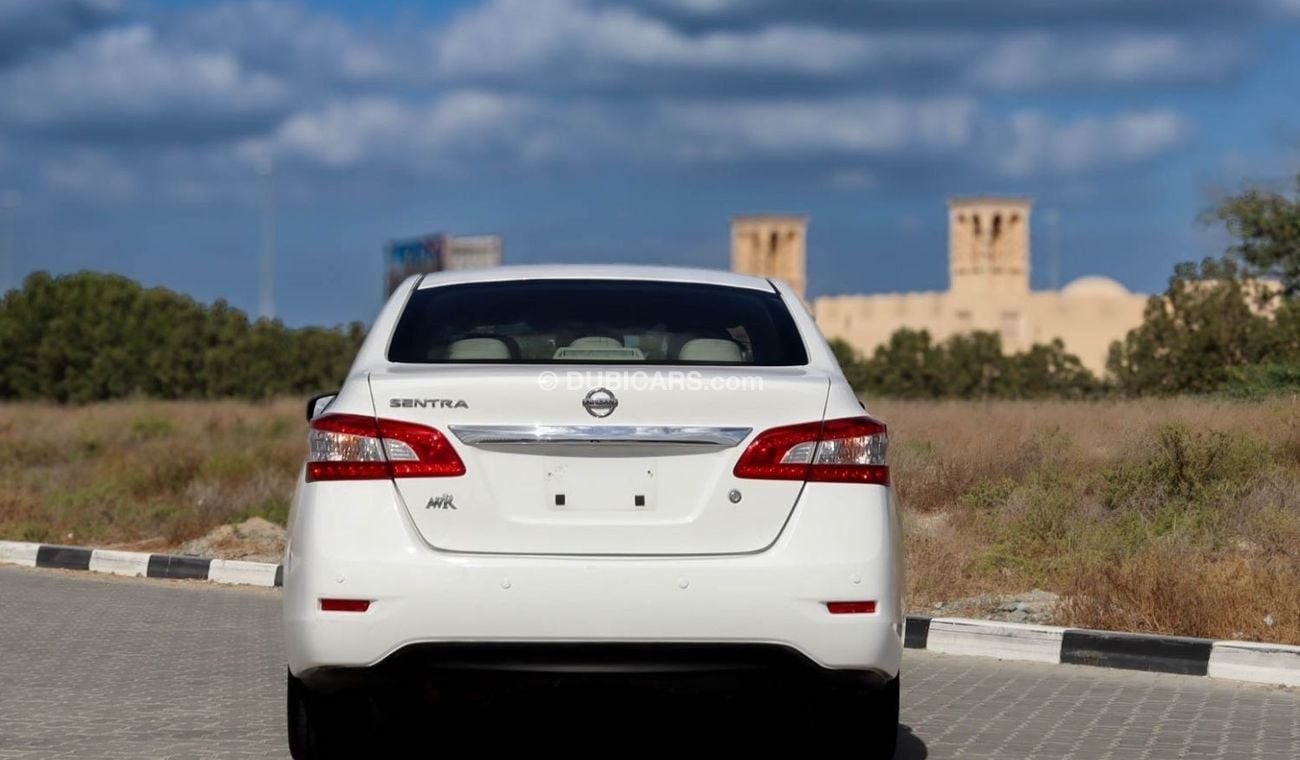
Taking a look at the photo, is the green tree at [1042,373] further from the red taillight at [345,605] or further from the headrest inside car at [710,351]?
the red taillight at [345,605]

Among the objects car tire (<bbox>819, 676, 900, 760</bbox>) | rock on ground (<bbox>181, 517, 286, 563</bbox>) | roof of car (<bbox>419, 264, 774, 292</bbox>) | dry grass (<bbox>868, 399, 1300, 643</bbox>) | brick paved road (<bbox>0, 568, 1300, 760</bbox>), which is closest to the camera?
car tire (<bbox>819, 676, 900, 760</bbox>)

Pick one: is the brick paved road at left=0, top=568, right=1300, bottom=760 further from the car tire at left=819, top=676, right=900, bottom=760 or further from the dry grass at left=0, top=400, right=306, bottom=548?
the dry grass at left=0, top=400, right=306, bottom=548

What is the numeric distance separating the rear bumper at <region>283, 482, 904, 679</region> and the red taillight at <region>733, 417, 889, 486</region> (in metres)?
0.06

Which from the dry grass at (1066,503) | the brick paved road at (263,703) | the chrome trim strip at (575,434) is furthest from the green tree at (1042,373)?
the chrome trim strip at (575,434)

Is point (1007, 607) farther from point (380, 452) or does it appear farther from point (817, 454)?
point (380, 452)

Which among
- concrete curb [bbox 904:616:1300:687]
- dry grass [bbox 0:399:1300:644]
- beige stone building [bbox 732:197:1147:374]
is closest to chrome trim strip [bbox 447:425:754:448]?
concrete curb [bbox 904:616:1300:687]

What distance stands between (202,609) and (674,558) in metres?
7.76

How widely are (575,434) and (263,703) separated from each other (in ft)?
10.6

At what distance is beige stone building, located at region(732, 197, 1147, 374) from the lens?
104 meters

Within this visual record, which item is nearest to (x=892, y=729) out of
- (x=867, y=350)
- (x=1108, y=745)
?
(x=1108, y=745)

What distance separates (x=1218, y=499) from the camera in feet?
44.0

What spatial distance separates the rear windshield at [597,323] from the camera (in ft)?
19.8

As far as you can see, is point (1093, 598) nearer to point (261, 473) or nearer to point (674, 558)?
point (674, 558)

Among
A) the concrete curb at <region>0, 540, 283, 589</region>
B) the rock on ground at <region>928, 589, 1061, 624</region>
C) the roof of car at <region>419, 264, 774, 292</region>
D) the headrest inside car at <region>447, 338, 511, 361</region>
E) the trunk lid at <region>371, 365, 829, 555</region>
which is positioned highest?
the roof of car at <region>419, 264, 774, 292</region>
